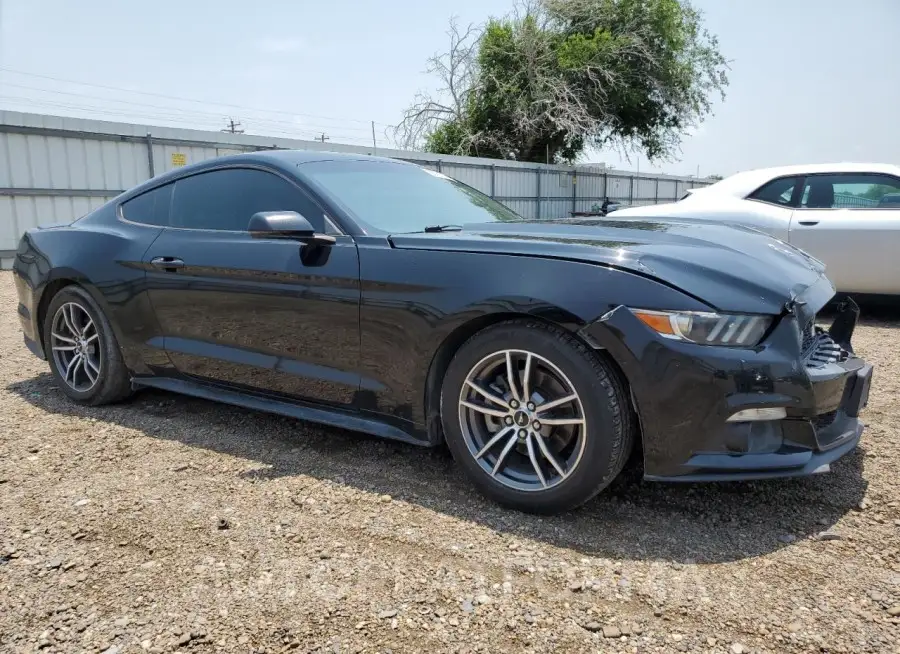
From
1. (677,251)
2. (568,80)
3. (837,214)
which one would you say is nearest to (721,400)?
(677,251)

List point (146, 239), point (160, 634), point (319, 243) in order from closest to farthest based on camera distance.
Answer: point (160, 634), point (319, 243), point (146, 239)

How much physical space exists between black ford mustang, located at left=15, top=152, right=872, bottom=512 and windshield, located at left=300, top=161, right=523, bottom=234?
0.6 inches

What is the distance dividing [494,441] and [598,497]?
0.52m

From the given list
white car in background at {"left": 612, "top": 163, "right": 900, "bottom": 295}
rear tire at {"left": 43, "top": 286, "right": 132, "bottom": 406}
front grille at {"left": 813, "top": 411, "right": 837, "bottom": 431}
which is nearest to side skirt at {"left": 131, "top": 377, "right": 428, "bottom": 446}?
rear tire at {"left": 43, "top": 286, "right": 132, "bottom": 406}

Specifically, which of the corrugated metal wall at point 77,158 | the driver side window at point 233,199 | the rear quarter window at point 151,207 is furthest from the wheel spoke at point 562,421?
the corrugated metal wall at point 77,158

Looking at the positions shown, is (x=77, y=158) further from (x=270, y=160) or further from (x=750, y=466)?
(x=750, y=466)

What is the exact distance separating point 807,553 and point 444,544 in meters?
1.24

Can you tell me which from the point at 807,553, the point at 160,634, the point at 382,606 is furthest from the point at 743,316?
the point at 160,634

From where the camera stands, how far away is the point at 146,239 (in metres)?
3.75

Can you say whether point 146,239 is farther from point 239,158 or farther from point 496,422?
point 496,422

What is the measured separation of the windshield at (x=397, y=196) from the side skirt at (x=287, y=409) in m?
0.87

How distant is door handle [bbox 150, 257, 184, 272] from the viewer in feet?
11.6

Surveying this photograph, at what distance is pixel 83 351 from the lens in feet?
13.3

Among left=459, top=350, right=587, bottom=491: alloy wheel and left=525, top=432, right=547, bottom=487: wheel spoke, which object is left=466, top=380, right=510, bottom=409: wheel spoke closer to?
left=459, top=350, right=587, bottom=491: alloy wheel
